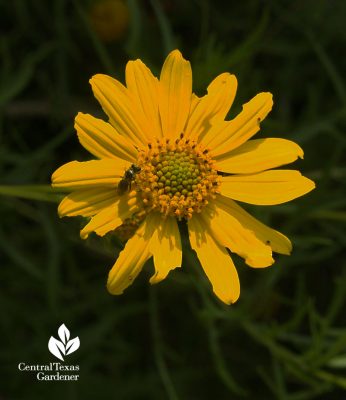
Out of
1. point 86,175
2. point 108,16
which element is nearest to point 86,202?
point 86,175

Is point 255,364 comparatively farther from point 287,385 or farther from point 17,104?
point 17,104

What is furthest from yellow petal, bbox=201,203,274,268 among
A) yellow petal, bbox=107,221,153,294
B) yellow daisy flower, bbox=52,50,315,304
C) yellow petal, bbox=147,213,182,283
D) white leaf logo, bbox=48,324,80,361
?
white leaf logo, bbox=48,324,80,361

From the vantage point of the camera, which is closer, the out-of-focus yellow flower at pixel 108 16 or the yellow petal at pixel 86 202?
the yellow petal at pixel 86 202

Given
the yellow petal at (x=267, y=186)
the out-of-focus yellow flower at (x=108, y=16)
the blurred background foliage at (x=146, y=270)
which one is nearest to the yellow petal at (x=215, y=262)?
the yellow petal at (x=267, y=186)

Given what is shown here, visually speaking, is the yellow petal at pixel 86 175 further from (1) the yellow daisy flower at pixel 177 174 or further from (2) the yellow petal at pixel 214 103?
(2) the yellow petal at pixel 214 103

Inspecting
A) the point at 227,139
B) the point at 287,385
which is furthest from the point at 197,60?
the point at 287,385
